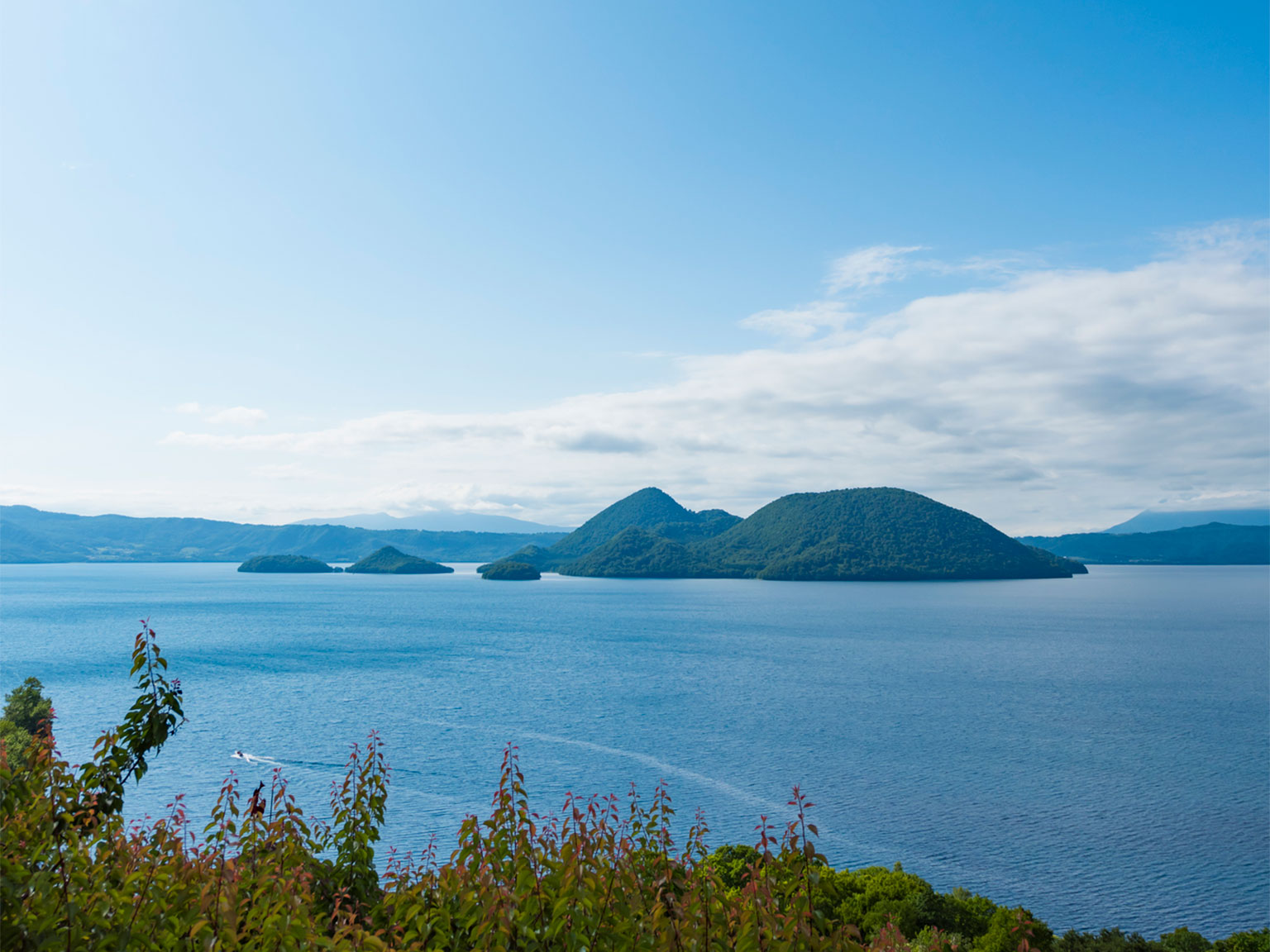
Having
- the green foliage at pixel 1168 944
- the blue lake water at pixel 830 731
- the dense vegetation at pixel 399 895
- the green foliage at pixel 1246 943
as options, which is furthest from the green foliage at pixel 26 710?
the green foliage at pixel 1246 943

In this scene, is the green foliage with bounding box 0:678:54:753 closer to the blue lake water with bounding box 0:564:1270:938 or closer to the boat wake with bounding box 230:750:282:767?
the blue lake water with bounding box 0:564:1270:938

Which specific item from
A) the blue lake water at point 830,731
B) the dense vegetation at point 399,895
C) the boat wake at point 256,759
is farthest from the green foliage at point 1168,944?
the boat wake at point 256,759

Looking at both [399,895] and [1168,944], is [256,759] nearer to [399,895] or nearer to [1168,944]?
[1168,944]

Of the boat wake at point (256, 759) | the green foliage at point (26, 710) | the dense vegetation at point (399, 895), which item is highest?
the dense vegetation at point (399, 895)

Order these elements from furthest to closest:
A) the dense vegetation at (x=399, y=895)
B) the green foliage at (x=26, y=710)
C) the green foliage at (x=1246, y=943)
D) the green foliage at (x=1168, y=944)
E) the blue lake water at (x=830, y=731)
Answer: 1. the green foliage at (x=26, y=710)
2. the blue lake water at (x=830, y=731)
3. the green foliage at (x=1246, y=943)
4. the green foliage at (x=1168, y=944)
5. the dense vegetation at (x=399, y=895)

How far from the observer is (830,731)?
61.4m

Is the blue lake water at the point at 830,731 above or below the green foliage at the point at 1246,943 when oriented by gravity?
below

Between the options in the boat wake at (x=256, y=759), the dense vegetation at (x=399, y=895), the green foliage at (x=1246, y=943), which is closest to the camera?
the dense vegetation at (x=399, y=895)

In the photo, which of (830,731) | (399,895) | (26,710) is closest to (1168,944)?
(399,895)

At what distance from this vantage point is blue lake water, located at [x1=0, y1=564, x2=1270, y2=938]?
124 ft

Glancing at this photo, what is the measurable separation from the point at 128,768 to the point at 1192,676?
10463 cm

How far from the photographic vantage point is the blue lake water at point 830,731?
124 feet

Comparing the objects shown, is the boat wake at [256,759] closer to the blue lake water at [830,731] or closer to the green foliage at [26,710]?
the blue lake water at [830,731]

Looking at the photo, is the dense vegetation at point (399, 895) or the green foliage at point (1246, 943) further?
the green foliage at point (1246, 943)
